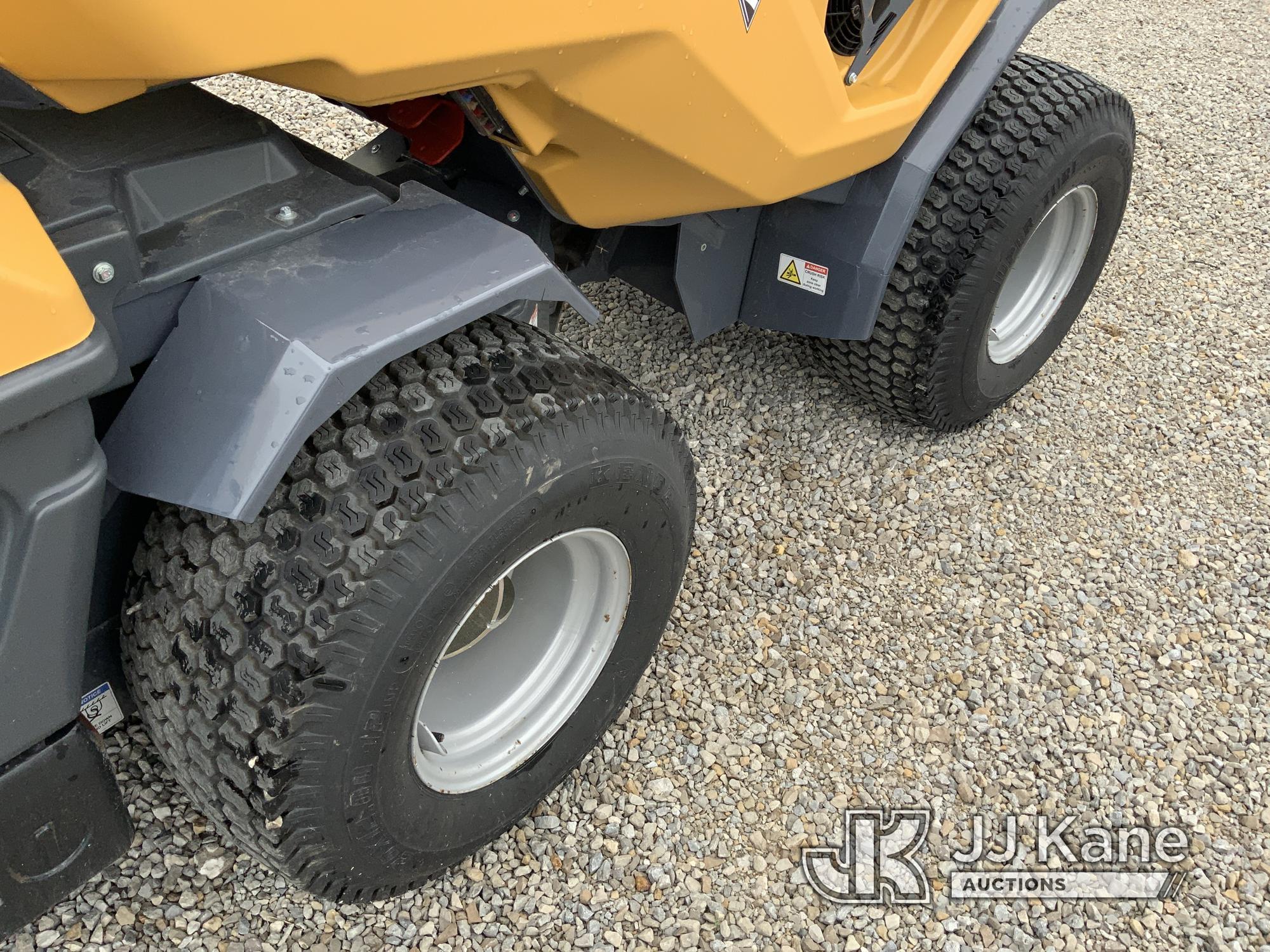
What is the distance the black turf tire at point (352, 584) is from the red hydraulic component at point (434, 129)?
0.53 metres

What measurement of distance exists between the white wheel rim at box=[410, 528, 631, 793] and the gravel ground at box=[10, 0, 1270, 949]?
24 cm

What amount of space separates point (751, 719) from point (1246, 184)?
3.44 m

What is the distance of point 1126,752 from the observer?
6.81 feet

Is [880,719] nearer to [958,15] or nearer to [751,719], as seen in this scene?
[751,719]

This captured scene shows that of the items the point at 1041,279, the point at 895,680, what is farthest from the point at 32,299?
the point at 1041,279

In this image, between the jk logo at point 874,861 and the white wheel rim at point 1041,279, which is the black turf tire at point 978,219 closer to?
the white wheel rim at point 1041,279

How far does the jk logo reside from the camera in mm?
1825

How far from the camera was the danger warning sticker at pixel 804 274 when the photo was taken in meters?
2.15

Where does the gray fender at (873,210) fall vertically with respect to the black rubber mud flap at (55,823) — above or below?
above

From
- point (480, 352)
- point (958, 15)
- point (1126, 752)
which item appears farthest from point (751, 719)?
point (958, 15)

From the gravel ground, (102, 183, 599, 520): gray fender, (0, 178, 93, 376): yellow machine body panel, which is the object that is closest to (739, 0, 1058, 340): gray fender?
the gravel ground

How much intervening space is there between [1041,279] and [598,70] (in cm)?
181

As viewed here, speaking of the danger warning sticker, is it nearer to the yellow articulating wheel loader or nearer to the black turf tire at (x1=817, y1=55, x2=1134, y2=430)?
the black turf tire at (x1=817, y1=55, x2=1134, y2=430)

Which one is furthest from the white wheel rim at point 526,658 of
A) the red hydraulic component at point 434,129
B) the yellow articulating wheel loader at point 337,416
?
the red hydraulic component at point 434,129
